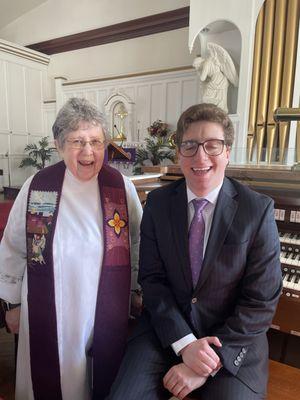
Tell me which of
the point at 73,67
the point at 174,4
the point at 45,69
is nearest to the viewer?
the point at 174,4

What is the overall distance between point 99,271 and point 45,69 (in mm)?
9311

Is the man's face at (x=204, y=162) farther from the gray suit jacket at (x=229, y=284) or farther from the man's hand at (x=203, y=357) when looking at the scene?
the man's hand at (x=203, y=357)

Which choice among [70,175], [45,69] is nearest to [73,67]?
[45,69]

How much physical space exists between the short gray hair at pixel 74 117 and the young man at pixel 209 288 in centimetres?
39

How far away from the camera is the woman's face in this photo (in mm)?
1312

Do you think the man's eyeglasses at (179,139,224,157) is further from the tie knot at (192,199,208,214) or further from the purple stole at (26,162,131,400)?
the purple stole at (26,162,131,400)

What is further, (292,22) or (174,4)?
(174,4)

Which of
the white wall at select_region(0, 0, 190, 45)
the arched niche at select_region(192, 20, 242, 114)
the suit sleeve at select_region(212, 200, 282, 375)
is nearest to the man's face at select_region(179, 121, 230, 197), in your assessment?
the suit sleeve at select_region(212, 200, 282, 375)

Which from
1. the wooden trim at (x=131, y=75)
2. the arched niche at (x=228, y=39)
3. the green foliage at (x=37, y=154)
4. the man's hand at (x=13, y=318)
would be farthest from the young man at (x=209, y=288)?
the green foliage at (x=37, y=154)

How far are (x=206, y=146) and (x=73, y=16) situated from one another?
8694 mm

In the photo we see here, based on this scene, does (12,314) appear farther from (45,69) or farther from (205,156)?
(45,69)

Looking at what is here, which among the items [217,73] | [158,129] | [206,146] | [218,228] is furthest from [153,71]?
[218,228]

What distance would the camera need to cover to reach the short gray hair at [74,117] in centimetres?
130

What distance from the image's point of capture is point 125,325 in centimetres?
150
